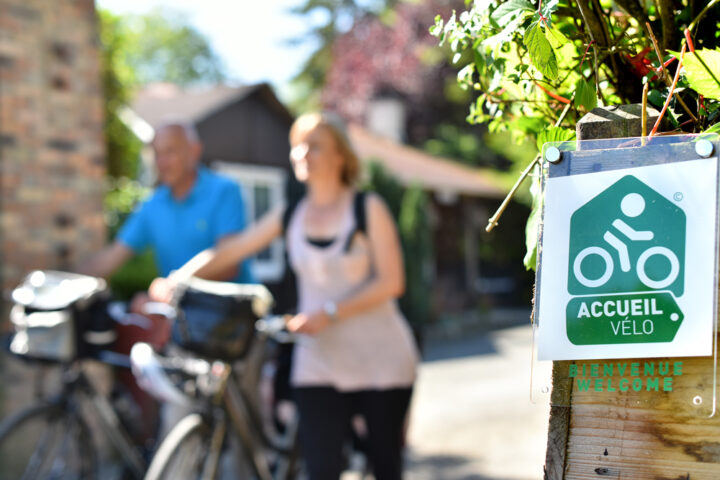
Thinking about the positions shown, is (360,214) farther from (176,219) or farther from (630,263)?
(630,263)

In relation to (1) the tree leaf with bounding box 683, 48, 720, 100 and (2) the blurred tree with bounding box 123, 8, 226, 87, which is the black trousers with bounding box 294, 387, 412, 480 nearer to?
(1) the tree leaf with bounding box 683, 48, 720, 100

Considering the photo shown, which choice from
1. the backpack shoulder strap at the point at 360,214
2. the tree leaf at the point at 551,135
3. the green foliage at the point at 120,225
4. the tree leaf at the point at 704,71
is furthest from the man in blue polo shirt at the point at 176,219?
the green foliage at the point at 120,225

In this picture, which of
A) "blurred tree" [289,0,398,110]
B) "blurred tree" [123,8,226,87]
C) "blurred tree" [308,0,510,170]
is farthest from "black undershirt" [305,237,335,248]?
"blurred tree" [123,8,226,87]

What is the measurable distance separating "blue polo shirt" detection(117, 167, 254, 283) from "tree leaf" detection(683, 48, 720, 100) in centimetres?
277

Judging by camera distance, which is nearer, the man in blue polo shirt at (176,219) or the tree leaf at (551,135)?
the tree leaf at (551,135)

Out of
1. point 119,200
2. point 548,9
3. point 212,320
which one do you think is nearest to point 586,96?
point 548,9

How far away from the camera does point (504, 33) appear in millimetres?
1281

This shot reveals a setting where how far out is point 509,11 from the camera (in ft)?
4.25

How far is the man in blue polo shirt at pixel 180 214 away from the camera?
383cm

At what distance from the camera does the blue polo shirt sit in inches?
151

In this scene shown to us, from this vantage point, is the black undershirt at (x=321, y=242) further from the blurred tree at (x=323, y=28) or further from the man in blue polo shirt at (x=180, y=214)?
the blurred tree at (x=323, y=28)

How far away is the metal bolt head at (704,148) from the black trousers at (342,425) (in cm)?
216

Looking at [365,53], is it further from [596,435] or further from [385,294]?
[596,435]

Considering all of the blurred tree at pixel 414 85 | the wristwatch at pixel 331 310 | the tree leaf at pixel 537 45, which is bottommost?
the wristwatch at pixel 331 310
